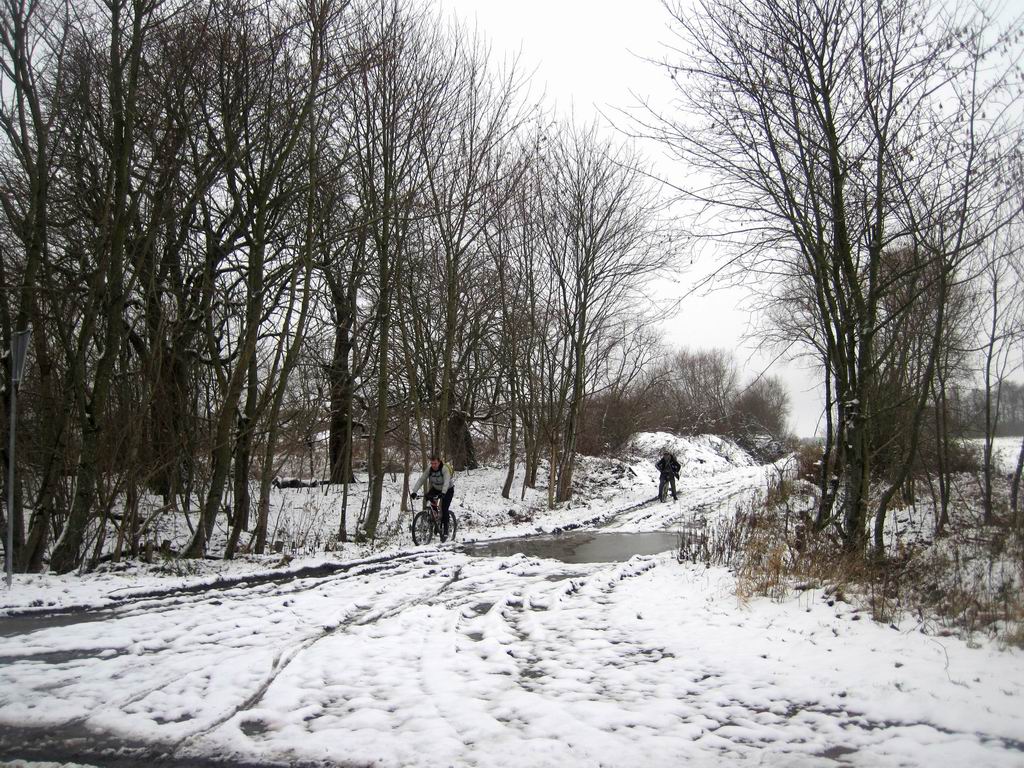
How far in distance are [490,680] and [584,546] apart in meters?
9.05

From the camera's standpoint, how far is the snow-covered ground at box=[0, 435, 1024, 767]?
3617 millimetres

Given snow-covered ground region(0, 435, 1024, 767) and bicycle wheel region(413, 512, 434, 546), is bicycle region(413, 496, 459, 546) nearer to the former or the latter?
bicycle wheel region(413, 512, 434, 546)

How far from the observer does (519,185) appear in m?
17.9

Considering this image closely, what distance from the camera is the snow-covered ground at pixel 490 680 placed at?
3617 millimetres

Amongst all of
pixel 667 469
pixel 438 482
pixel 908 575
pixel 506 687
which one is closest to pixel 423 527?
pixel 438 482

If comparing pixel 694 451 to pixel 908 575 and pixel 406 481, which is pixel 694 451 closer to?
pixel 406 481

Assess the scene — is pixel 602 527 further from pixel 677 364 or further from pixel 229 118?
pixel 677 364

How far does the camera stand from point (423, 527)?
13.5m

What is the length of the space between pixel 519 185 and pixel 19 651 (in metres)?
15.3

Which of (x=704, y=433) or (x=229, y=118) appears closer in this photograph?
(x=229, y=118)

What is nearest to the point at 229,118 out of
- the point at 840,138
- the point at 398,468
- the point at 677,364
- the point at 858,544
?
the point at 840,138

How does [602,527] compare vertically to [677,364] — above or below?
below

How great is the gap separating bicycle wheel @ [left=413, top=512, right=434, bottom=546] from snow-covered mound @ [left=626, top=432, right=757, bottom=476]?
910 inches

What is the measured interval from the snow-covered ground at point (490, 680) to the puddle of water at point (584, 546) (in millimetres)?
3834
